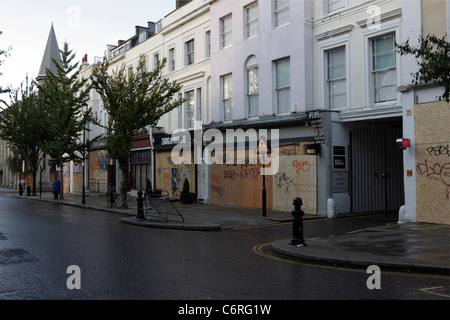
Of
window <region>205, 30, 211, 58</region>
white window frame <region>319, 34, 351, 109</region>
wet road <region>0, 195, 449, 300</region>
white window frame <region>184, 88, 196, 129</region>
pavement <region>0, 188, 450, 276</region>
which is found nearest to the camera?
wet road <region>0, 195, 449, 300</region>

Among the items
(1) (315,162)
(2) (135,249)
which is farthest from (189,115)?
(2) (135,249)

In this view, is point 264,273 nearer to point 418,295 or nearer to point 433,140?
point 418,295

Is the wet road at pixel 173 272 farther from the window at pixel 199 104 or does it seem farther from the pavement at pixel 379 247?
the window at pixel 199 104

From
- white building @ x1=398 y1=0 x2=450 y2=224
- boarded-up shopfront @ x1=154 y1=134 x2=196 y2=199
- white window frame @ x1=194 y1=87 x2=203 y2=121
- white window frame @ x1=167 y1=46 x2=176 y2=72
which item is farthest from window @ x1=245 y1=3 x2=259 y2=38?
white building @ x1=398 y1=0 x2=450 y2=224

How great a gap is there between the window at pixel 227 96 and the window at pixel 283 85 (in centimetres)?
348

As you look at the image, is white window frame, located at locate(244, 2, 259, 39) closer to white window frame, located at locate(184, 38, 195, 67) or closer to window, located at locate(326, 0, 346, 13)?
window, located at locate(326, 0, 346, 13)

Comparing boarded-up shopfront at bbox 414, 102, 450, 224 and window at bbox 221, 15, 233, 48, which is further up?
window at bbox 221, 15, 233, 48

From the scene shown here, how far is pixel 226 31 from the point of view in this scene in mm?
22062

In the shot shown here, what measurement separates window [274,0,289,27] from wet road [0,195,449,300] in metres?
10.7

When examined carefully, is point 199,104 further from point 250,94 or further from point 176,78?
point 250,94

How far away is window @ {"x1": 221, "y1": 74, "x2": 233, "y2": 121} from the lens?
21.8 metres

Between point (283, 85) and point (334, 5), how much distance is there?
151 inches

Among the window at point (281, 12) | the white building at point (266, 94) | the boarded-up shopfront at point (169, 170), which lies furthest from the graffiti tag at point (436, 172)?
the boarded-up shopfront at point (169, 170)

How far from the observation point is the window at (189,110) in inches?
989
